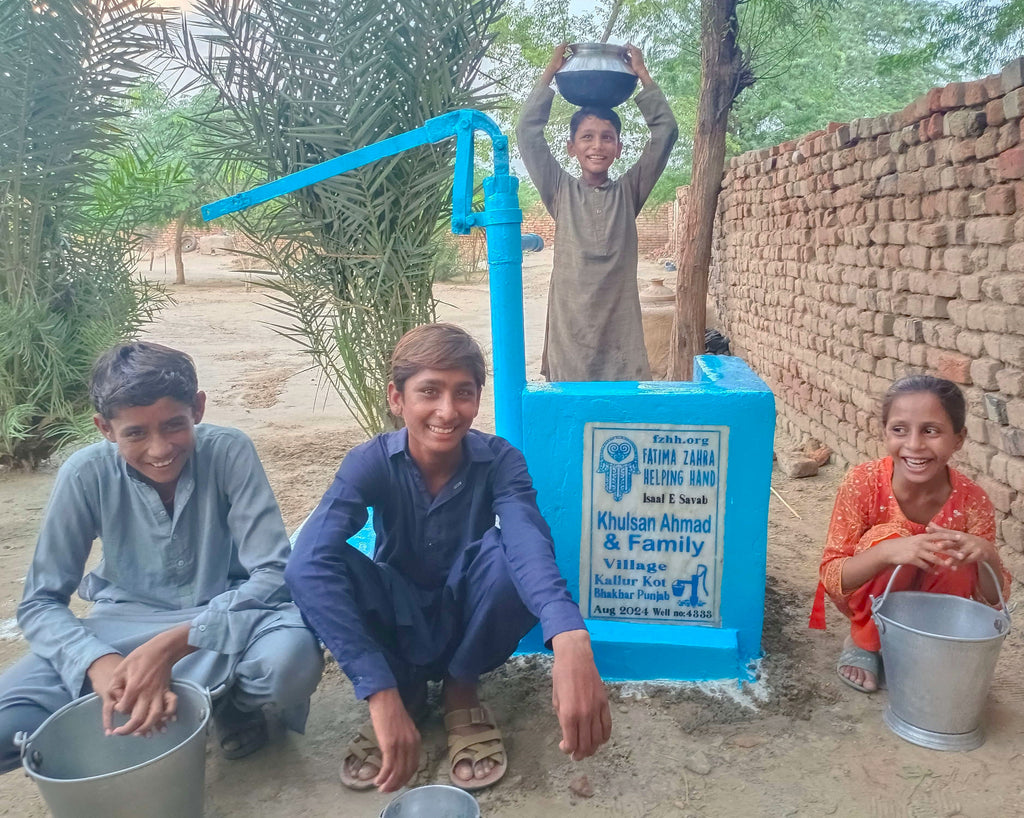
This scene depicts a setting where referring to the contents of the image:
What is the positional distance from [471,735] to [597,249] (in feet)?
6.84

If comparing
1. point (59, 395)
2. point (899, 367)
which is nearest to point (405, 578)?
point (899, 367)

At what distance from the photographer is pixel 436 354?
2012 mm

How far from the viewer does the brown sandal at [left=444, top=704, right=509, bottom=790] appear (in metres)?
1.97

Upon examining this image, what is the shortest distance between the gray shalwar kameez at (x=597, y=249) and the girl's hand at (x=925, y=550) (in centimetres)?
145

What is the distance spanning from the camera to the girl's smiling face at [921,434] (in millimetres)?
2193

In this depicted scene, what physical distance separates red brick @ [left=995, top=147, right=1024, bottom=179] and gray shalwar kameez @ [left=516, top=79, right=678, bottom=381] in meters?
1.21

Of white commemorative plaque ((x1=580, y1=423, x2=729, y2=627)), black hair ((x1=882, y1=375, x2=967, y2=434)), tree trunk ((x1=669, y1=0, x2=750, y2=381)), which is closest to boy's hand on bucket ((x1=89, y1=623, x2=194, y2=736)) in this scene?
white commemorative plaque ((x1=580, y1=423, x2=729, y2=627))

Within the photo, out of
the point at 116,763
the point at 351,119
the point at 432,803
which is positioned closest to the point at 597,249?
the point at 351,119

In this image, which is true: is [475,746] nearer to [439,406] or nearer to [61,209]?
[439,406]

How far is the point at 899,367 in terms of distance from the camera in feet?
12.9

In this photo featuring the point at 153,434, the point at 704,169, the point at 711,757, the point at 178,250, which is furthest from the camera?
the point at 178,250

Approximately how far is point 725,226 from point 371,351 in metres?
4.82

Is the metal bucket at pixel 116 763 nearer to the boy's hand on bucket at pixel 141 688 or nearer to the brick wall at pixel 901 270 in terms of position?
the boy's hand on bucket at pixel 141 688

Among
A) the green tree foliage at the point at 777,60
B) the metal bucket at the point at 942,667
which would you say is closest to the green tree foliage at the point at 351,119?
the metal bucket at the point at 942,667
